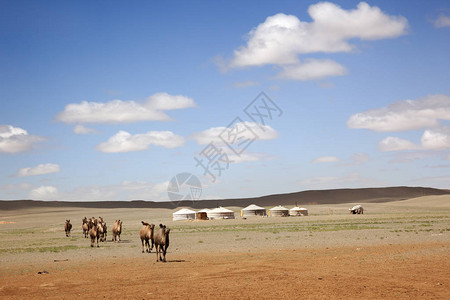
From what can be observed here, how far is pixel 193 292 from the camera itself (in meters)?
14.7

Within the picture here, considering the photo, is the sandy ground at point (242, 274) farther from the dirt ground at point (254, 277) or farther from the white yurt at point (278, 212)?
the white yurt at point (278, 212)

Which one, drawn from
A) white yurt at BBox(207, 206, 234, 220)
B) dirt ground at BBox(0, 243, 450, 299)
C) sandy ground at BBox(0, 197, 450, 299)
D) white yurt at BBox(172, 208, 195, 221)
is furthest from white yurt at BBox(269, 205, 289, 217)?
dirt ground at BBox(0, 243, 450, 299)

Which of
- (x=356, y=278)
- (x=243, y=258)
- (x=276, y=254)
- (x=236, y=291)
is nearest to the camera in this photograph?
(x=236, y=291)

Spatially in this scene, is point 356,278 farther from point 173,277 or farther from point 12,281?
point 12,281

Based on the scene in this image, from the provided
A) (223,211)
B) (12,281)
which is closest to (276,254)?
(12,281)

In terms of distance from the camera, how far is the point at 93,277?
18.5m

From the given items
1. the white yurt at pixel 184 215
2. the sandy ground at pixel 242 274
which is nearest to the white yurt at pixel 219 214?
the white yurt at pixel 184 215

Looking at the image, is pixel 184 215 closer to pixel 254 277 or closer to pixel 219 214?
pixel 219 214

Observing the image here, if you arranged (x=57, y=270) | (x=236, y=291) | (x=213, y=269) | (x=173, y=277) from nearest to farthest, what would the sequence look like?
(x=236, y=291), (x=173, y=277), (x=213, y=269), (x=57, y=270)

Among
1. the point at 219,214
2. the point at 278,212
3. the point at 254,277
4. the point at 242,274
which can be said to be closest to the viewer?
the point at 254,277

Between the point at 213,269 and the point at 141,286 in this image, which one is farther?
the point at 213,269

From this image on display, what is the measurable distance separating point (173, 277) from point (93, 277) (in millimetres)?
2900

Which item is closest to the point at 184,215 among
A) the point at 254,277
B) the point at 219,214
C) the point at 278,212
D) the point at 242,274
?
the point at 219,214

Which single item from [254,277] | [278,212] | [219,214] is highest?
[219,214]
